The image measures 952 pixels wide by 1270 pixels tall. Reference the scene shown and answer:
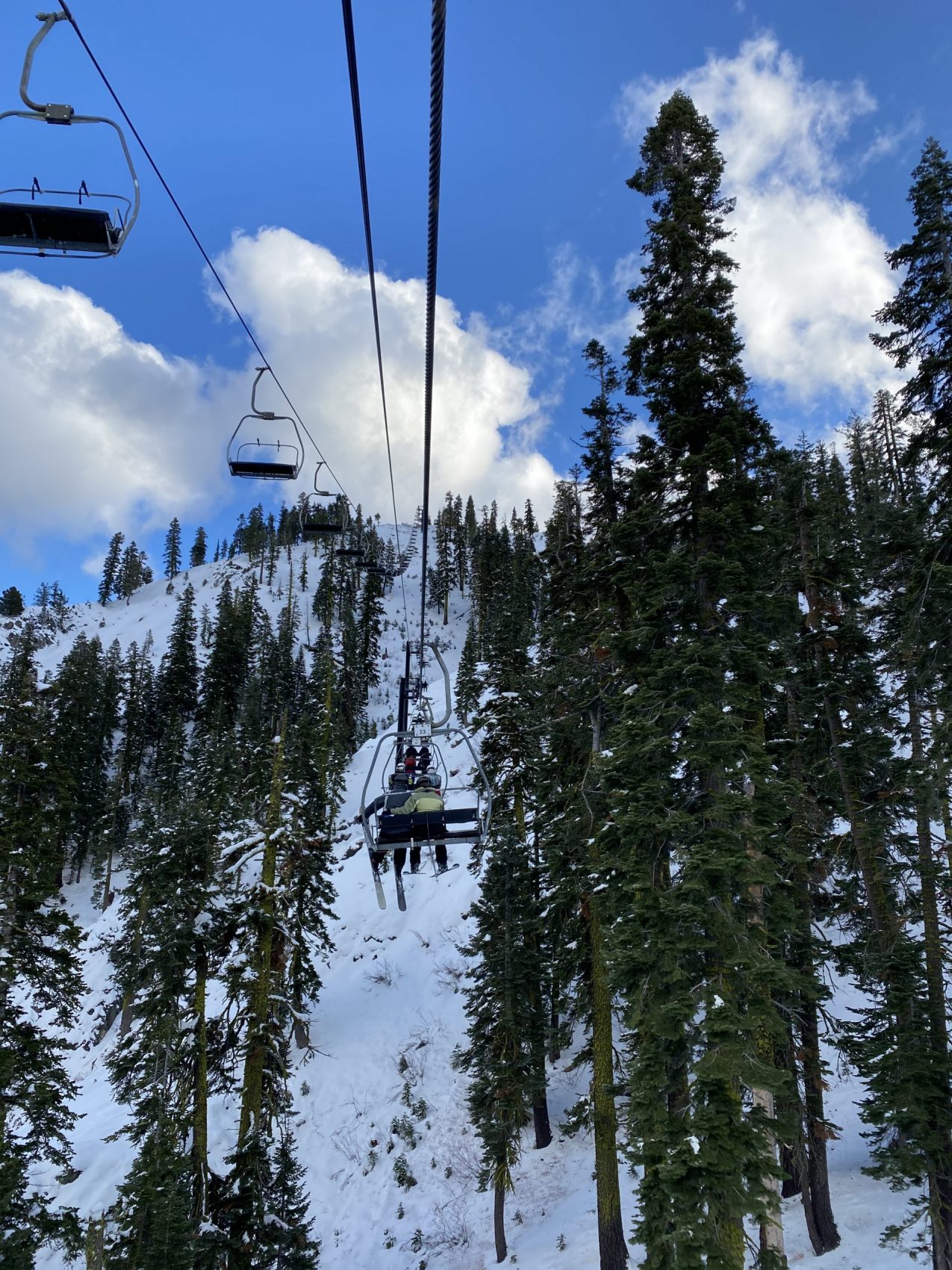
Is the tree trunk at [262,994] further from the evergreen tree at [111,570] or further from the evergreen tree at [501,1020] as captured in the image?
the evergreen tree at [111,570]

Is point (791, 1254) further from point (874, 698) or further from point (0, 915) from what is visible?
point (0, 915)

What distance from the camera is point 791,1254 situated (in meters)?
13.7

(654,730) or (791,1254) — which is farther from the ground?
(654,730)

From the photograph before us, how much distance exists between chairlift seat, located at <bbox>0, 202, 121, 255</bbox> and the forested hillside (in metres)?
5.91

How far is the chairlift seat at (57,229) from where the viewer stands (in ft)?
15.8

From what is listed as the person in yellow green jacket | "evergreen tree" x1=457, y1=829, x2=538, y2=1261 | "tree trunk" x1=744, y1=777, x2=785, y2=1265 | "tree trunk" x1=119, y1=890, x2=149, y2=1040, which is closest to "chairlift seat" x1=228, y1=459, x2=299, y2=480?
the person in yellow green jacket

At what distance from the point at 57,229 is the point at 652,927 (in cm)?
1092

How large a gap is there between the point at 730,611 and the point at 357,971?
27.5 metres

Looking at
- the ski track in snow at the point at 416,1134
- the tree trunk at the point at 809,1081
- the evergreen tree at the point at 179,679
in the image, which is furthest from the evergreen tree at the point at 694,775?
the evergreen tree at the point at 179,679

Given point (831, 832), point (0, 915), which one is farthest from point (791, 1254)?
point (0, 915)

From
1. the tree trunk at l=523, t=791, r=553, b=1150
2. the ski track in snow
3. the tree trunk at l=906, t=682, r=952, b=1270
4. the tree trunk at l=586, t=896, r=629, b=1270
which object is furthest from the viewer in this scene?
the tree trunk at l=523, t=791, r=553, b=1150

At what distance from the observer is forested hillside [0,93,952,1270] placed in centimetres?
957

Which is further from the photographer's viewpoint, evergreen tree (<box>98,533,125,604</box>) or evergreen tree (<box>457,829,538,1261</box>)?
evergreen tree (<box>98,533,125,604</box>)

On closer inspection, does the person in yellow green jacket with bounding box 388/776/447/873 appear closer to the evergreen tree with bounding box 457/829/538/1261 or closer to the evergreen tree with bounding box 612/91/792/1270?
the evergreen tree with bounding box 612/91/792/1270
